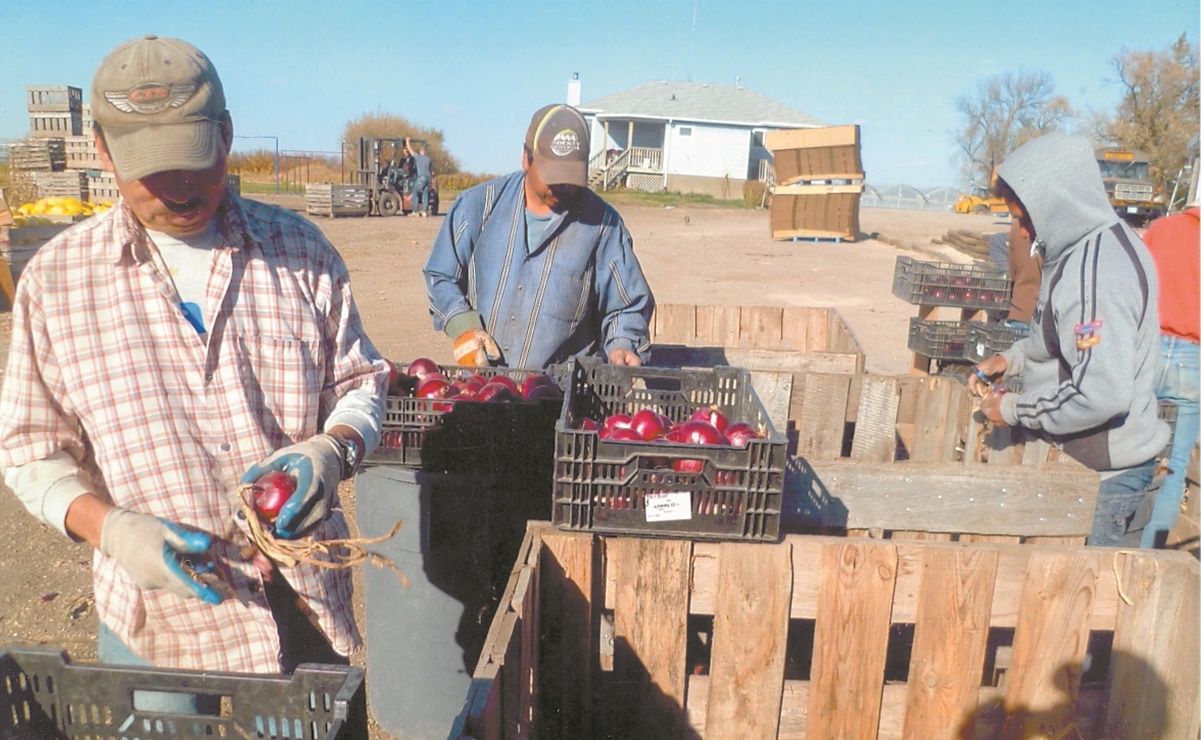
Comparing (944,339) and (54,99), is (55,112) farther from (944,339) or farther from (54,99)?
(944,339)

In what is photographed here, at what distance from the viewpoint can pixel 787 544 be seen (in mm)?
2711

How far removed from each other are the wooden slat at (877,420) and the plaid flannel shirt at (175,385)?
10.8ft

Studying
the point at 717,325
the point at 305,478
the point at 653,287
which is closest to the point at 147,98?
the point at 305,478

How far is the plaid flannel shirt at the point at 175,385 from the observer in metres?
2.12

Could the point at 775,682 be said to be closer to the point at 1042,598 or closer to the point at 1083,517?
the point at 1042,598

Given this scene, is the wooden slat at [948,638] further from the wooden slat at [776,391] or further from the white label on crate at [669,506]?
the wooden slat at [776,391]

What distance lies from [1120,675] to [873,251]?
71.0 feet

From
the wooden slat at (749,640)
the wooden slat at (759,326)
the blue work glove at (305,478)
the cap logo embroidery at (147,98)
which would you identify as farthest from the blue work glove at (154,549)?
the wooden slat at (759,326)

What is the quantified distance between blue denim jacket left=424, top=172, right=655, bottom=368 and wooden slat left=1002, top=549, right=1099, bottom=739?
83.2 inches

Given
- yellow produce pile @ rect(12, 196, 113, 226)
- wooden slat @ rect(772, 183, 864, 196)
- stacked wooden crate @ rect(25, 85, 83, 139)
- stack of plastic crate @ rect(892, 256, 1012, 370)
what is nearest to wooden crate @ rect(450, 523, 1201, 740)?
stack of plastic crate @ rect(892, 256, 1012, 370)

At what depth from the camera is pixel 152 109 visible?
202 centimetres

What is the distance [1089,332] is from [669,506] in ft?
5.63

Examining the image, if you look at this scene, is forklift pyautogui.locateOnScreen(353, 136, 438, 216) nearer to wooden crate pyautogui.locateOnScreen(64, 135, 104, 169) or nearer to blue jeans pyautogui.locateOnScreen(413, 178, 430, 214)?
blue jeans pyautogui.locateOnScreen(413, 178, 430, 214)

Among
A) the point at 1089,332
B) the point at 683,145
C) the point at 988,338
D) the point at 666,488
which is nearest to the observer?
the point at 666,488
